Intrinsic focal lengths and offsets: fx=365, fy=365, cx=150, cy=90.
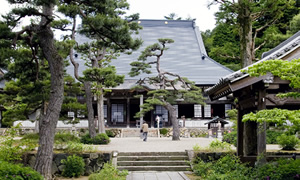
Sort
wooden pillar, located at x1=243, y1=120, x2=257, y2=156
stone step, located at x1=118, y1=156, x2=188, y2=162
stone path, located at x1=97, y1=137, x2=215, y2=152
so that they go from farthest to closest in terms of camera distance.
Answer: stone path, located at x1=97, y1=137, x2=215, y2=152 → stone step, located at x1=118, y1=156, x2=188, y2=162 → wooden pillar, located at x1=243, y1=120, x2=257, y2=156

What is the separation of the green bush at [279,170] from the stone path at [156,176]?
2.47 m

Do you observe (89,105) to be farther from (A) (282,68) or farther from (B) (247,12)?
(A) (282,68)

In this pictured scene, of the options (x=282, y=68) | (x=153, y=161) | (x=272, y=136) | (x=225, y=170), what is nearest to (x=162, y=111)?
(x=272, y=136)

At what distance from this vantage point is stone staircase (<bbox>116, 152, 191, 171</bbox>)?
480 inches

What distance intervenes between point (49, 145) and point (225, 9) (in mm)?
10863

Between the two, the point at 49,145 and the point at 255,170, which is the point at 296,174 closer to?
the point at 255,170

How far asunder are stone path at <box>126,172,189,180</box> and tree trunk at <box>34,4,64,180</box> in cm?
236

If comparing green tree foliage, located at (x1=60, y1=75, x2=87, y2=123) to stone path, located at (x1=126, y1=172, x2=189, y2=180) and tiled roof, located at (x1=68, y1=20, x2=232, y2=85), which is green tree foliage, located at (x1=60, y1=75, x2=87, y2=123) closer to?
stone path, located at (x1=126, y1=172, x2=189, y2=180)

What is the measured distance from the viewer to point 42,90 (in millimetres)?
13492

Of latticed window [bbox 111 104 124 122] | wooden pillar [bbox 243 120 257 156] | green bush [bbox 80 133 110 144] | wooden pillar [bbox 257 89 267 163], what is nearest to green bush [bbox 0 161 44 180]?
wooden pillar [bbox 257 89 267 163]

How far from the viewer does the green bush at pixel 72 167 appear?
447 inches

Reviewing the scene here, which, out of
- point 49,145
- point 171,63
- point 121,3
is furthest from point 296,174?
point 171,63

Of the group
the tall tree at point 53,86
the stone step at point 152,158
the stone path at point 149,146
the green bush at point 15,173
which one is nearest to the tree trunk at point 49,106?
the tall tree at point 53,86

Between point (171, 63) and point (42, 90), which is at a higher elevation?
point (171, 63)
